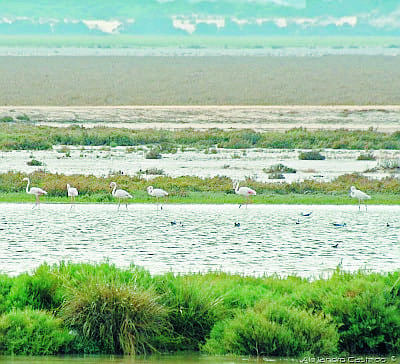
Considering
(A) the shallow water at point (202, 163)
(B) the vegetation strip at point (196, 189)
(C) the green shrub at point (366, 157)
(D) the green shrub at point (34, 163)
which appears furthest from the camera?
(C) the green shrub at point (366, 157)

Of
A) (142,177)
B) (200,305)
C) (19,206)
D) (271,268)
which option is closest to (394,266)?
(271,268)

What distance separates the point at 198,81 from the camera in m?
80.8

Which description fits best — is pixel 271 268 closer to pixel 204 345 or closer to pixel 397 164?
pixel 204 345

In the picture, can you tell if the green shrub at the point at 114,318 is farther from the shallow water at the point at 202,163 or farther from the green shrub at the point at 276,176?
the green shrub at the point at 276,176

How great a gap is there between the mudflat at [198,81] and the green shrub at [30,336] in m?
51.0

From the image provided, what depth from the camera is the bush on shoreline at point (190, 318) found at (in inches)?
460

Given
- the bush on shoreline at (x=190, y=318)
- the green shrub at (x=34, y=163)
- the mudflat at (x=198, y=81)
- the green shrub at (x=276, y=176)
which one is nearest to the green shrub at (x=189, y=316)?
the bush on shoreline at (x=190, y=318)

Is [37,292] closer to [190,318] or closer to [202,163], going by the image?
[190,318]

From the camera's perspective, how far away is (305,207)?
2611 centimetres

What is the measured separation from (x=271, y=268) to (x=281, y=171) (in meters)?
15.5

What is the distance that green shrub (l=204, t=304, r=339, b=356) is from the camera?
38.2ft

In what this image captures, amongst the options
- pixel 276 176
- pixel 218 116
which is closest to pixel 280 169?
pixel 276 176

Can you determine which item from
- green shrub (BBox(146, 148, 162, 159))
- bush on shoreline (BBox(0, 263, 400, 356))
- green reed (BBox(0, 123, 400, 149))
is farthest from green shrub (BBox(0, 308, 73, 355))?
green reed (BBox(0, 123, 400, 149))

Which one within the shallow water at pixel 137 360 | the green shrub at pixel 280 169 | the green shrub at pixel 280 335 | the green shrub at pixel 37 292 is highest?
the green shrub at pixel 37 292
